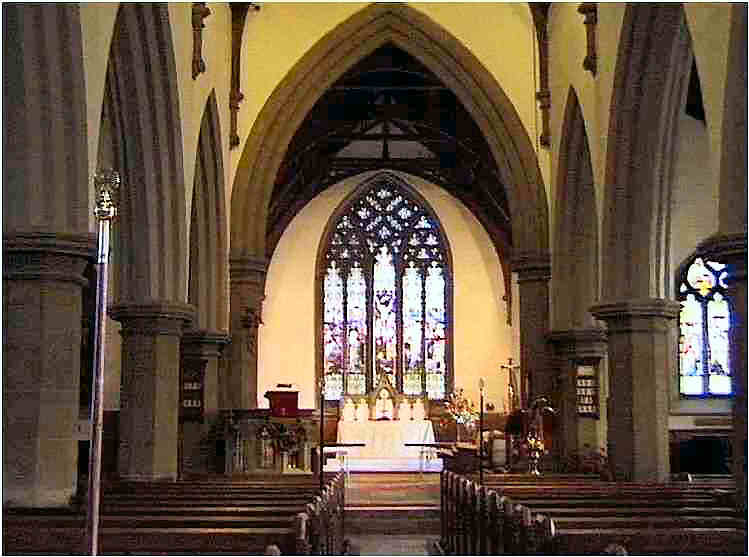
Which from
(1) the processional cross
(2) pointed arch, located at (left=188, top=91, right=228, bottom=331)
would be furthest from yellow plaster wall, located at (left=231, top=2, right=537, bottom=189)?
(1) the processional cross

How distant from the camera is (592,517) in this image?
6.21 meters

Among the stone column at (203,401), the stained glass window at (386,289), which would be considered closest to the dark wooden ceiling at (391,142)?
the stained glass window at (386,289)

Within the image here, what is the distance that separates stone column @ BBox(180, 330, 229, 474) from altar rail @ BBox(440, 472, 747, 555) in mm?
4638

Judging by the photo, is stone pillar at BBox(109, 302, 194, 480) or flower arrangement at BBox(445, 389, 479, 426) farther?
flower arrangement at BBox(445, 389, 479, 426)

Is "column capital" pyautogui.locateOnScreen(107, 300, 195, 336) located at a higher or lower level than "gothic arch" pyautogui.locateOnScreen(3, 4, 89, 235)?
lower

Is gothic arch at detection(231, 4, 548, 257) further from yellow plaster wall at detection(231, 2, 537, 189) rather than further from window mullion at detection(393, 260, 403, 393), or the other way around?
window mullion at detection(393, 260, 403, 393)

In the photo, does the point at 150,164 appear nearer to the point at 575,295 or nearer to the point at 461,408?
the point at 575,295

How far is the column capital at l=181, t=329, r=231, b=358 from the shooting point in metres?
14.3

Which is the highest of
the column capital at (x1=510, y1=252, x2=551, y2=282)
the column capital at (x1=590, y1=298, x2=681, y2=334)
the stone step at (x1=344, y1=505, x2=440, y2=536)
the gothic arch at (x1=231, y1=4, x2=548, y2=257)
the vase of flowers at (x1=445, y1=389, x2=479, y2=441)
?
the gothic arch at (x1=231, y1=4, x2=548, y2=257)

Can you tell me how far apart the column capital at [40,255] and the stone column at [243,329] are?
787cm

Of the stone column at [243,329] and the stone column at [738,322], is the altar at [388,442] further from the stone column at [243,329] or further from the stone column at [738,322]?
the stone column at [738,322]

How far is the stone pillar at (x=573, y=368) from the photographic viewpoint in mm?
14492

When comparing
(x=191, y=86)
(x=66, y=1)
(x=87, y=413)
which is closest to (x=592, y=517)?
(x=66, y=1)

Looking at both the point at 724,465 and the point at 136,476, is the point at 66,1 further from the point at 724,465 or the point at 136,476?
the point at 724,465
